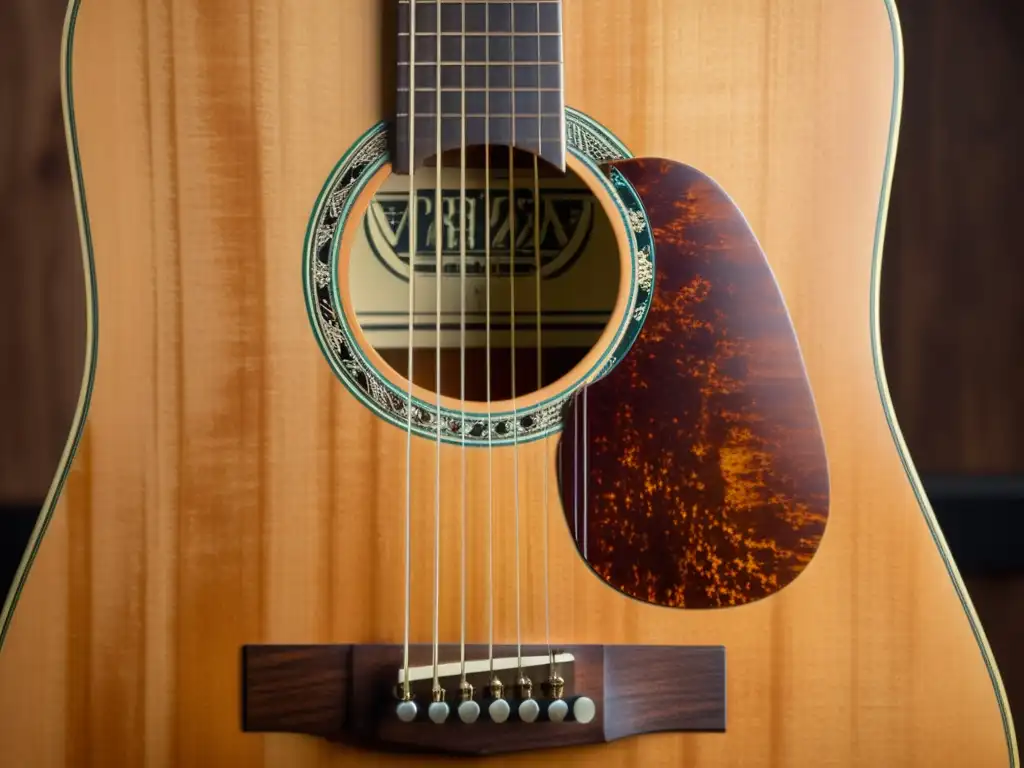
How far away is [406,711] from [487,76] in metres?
0.49

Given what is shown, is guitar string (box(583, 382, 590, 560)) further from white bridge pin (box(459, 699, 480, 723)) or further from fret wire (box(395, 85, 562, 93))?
fret wire (box(395, 85, 562, 93))

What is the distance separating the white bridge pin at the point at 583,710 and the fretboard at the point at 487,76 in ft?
1.36

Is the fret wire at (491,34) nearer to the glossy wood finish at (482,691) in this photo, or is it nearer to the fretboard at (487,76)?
the fretboard at (487,76)

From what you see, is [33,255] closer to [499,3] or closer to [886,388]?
[499,3]

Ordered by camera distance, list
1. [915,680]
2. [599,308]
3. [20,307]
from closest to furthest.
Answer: [915,680], [599,308], [20,307]

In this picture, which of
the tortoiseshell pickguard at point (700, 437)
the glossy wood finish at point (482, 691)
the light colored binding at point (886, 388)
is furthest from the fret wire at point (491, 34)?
the glossy wood finish at point (482, 691)

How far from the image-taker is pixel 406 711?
0.68 m

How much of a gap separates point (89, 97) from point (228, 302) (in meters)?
0.20

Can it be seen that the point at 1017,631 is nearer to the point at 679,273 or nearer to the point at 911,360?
the point at 911,360

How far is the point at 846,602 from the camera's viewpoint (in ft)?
2.39

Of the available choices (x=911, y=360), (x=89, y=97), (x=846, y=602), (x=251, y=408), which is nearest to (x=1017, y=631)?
(x=911, y=360)

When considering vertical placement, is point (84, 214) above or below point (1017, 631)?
above

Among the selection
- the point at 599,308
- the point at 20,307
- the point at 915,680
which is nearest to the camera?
the point at 915,680

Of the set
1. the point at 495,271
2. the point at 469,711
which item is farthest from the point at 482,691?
the point at 495,271
